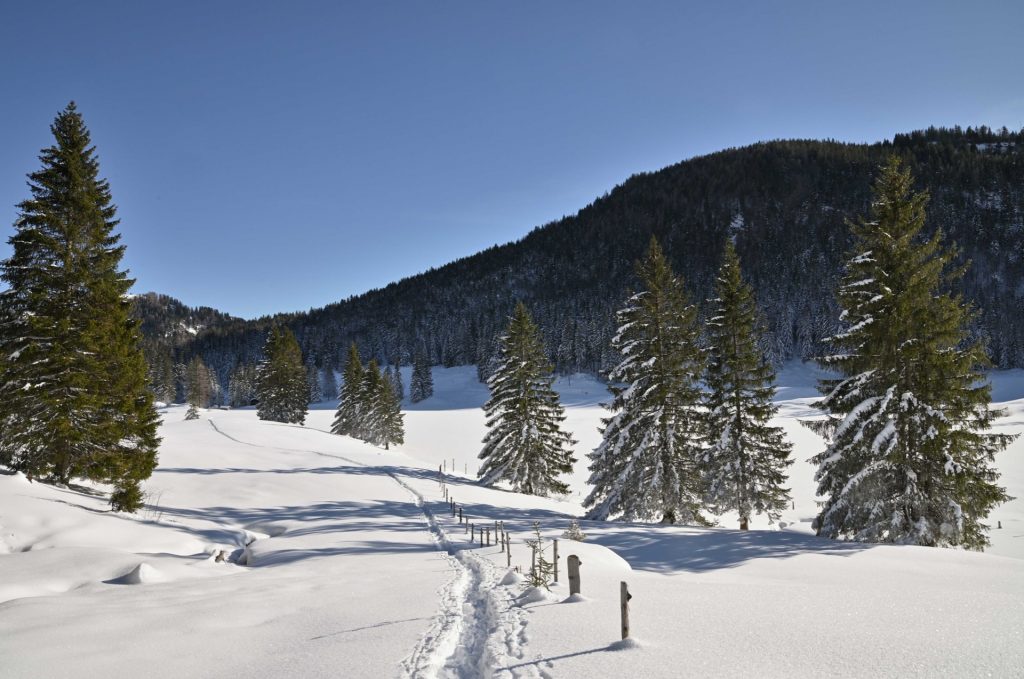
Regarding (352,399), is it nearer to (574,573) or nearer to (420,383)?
(420,383)

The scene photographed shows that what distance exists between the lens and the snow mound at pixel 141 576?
11.9 meters

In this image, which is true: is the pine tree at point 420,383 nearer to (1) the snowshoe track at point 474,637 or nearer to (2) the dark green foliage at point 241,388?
(2) the dark green foliage at point 241,388

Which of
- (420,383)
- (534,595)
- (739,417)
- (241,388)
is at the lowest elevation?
(534,595)

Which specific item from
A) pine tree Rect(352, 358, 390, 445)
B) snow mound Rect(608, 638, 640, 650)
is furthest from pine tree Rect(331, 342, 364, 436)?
snow mound Rect(608, 638, 640, 650)

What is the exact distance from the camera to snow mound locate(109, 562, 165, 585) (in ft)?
39.1

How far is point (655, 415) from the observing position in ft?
77.2

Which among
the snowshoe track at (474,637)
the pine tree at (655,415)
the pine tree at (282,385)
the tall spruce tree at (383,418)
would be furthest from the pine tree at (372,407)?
the snowshoe track at (474,637)

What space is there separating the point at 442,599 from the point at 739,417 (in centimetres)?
1672

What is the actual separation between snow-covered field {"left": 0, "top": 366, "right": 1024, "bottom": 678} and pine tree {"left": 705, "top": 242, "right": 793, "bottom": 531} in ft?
11.5

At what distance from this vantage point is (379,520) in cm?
2272

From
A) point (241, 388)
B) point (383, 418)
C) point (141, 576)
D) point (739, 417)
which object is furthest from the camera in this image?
point (241, 388)

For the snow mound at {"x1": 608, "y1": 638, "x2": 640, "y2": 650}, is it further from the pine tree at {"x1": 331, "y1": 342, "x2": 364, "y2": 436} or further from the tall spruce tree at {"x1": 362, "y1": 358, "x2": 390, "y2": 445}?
the pine tree at {"x1": 331, "y1": 342, "x2": 364, "y2": 436}

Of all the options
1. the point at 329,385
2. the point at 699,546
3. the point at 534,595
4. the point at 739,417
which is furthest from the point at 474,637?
the point at 329,385

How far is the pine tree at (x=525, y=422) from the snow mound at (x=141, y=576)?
72.4ft
